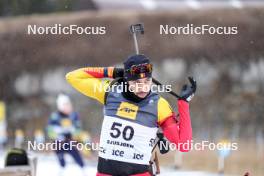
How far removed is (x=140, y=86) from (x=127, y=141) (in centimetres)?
26

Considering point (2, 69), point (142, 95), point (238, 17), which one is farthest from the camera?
point (2, 69)

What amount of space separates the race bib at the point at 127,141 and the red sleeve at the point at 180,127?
0.29ft

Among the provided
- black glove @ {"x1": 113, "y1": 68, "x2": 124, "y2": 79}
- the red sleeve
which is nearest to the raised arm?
black glove @ {"x1": 113, "y1": 68, "x2": 124, "y2": 79}

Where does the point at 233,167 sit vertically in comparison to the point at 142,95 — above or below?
below

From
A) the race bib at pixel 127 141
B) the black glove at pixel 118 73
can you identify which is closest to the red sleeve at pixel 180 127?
the race bib at pixel 127 141

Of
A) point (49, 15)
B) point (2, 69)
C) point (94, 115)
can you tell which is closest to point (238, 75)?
point (94, 115)

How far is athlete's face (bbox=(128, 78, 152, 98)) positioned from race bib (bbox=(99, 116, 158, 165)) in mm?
140

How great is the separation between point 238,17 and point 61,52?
1634 millimetres

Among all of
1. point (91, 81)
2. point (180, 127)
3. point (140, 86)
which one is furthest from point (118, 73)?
point (180, 127)

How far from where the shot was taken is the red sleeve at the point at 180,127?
2625mm

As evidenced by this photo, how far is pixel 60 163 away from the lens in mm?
5777

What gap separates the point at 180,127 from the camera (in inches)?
104

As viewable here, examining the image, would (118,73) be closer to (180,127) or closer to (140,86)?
(140,86)

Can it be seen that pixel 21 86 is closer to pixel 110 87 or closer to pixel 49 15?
pixel 49 15
